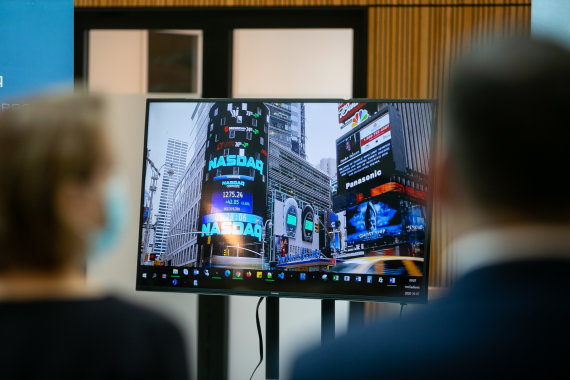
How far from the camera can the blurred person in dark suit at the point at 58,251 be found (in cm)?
93

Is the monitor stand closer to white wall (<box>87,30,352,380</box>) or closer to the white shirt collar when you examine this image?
white wall (<box>87,30,352,380</box>)

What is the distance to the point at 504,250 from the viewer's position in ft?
2.68

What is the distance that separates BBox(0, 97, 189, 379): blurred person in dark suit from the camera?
93 centimetres

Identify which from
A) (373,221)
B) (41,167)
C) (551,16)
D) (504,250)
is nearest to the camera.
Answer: (504,250)

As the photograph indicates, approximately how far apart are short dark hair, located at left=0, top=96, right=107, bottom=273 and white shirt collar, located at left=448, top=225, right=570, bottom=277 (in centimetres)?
60

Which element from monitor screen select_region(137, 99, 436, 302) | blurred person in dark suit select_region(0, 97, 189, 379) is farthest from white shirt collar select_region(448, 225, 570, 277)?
monitor screen select_region(137, 99, 436, 302)

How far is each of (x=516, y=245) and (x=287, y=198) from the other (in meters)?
1.42

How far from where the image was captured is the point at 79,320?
939 millimetres

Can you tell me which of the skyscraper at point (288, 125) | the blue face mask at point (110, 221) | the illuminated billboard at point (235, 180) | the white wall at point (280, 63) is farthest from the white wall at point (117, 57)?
the blue face mask at point (110, 221)

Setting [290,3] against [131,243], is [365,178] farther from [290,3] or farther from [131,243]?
[131,243]

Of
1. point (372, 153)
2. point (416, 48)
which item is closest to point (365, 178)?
point (372, 153)

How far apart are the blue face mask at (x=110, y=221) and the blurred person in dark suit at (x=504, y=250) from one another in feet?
1.41

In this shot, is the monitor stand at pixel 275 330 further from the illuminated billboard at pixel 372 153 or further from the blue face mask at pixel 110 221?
the blue face mask at pixel 110 221

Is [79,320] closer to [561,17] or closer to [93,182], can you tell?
[93,182]
